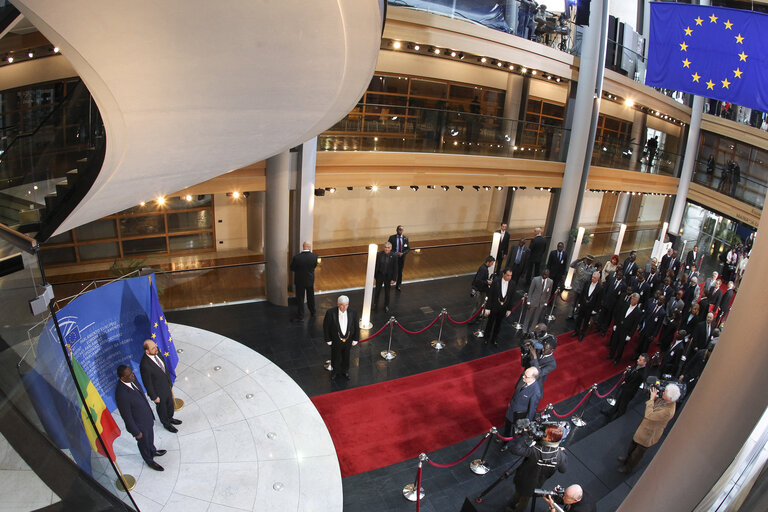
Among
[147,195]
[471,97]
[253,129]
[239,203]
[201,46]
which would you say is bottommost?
[239,203]

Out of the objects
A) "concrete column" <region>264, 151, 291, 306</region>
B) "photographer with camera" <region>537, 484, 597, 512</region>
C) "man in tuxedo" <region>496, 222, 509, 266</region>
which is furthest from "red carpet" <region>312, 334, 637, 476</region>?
"man in tuxedo" <region>496, 222, 509, 266</region>

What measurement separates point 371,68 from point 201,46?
1731 millimetres

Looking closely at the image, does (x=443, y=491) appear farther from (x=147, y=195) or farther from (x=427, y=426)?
(x=147, y=195)

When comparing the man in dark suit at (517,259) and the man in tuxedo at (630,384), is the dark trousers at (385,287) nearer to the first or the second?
the man in dark suit at (517,259)

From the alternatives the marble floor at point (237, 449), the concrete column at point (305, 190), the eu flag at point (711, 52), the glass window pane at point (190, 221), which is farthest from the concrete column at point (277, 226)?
the eu flag at point (711, 52)

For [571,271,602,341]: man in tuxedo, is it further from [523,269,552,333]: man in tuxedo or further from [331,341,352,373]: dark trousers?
[331,341,352,373]: dark trousers

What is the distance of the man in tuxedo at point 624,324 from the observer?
8133mm

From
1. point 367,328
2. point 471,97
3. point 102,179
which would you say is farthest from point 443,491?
point 471,97

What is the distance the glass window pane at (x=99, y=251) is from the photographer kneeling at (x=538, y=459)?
34.9ft

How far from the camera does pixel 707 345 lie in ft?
25.0

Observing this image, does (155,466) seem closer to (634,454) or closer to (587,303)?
(634,454)

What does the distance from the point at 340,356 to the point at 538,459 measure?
339 centimetres

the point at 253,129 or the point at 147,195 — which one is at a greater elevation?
the point at 253,129

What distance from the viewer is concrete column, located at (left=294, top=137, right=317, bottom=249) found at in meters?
9.03
